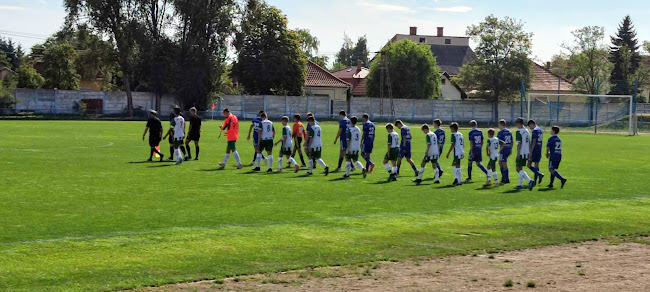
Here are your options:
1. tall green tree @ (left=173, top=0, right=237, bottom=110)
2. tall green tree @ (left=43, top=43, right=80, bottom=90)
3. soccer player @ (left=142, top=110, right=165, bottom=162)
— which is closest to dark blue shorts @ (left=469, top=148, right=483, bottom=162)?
soccer player @ (left=142, top=110, right=165, bottom=162)

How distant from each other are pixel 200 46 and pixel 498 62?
32085mm

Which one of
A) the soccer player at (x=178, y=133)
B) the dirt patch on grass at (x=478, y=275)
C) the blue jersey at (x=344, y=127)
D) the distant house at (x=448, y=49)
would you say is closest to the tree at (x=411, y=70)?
the distant house at (x=448, y=49)

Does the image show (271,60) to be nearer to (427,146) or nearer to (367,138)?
(367,138)

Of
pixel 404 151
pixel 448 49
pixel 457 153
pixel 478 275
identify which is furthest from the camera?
pixel 448 49

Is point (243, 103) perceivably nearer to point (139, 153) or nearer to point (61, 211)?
point (139, 153)

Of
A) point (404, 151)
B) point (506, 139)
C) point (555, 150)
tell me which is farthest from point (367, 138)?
point (555, 150)

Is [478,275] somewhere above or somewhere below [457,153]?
below

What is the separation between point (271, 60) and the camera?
85250mm

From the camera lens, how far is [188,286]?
9.64 m

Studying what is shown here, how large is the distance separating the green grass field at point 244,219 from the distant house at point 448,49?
10808cm

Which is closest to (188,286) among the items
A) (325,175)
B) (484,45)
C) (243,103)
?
(325,175)

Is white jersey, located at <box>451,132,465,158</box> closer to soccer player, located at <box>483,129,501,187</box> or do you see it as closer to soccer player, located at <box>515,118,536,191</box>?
soccer player, located at <box>483,129,501,187</box>

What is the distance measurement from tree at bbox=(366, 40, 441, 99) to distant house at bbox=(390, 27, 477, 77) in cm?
3805

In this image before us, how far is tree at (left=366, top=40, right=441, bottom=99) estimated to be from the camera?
88688mm
